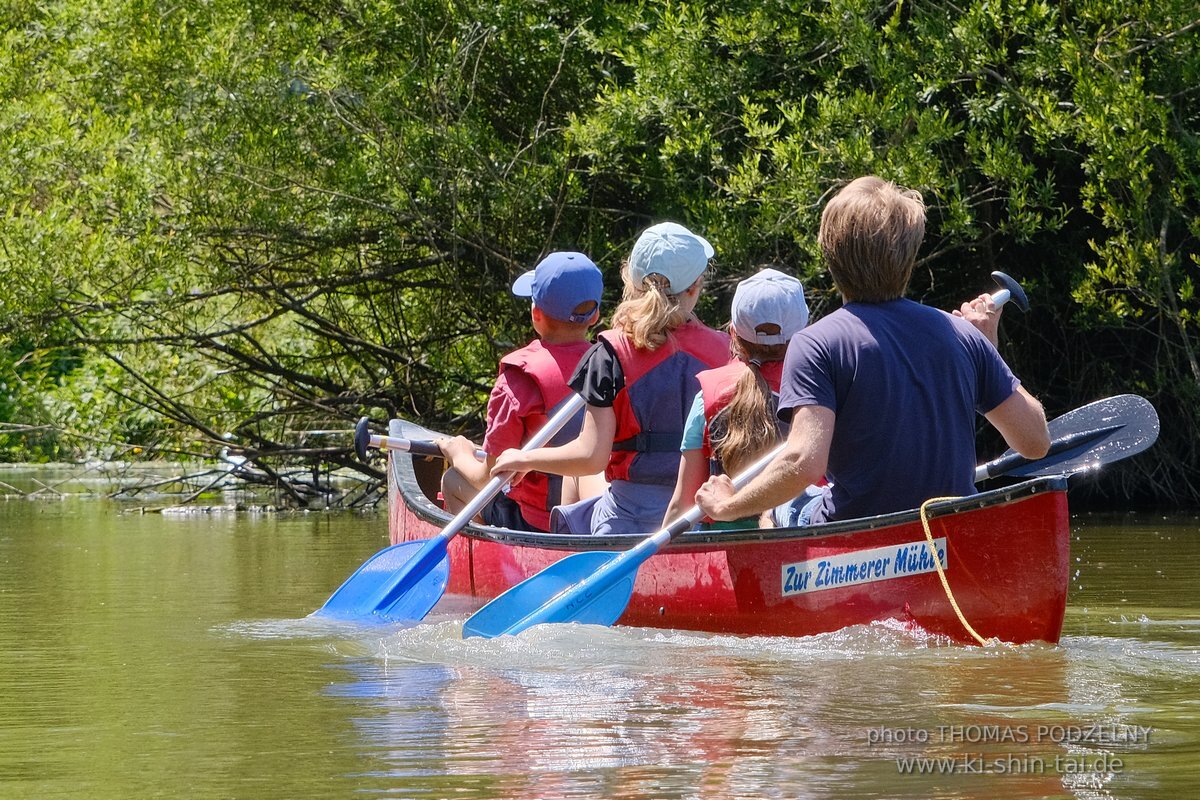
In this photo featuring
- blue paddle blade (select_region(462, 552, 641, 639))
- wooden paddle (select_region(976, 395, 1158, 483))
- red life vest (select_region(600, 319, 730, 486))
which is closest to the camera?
wooden paddle (select_region(976, 395, 1158, 483))

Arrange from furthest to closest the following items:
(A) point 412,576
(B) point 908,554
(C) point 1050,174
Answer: (C) point 1050,174 < (A) point 412,576 < (B) point 908,554

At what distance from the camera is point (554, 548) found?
5.43m

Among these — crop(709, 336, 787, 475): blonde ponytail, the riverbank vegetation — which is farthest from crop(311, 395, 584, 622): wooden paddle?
the riverbank vegetation

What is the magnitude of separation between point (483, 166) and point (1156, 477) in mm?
5004

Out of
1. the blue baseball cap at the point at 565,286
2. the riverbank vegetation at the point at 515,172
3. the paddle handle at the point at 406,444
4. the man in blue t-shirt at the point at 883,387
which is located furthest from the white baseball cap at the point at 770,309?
the riverbank vegetation at the point at 515,172

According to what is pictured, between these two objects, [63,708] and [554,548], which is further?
[554,548]

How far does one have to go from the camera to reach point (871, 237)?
4.18 m

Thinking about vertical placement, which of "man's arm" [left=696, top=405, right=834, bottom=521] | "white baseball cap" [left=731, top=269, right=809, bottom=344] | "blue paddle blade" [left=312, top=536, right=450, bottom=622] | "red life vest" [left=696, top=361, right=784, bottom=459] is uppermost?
"white baseball cap" [left=731, top=269, right=809, bottom=344]

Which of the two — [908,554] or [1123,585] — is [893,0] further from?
[908,554]

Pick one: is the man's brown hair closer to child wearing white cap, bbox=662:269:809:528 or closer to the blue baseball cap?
child wearing white cap, bbox=662:269:809:528

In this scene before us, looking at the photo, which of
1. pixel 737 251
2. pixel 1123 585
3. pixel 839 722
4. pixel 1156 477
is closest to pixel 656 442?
pixel 839 722

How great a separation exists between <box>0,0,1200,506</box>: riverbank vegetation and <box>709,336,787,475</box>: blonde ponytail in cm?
417

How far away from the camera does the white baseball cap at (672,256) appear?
200 inches

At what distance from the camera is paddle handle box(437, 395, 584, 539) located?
5.78 m
